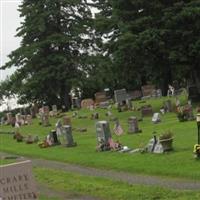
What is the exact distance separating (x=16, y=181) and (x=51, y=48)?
53.9 metres

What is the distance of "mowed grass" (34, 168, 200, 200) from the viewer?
13992mm

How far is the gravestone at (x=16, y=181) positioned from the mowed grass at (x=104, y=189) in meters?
3.97

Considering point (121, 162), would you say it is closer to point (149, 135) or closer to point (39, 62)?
point (149, 135)

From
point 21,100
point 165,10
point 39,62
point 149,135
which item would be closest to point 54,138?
point 149,135

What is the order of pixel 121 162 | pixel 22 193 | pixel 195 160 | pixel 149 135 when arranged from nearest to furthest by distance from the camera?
pixel 22 193 → pixel 195 160 → pixel 121 162 → pixel 149 135

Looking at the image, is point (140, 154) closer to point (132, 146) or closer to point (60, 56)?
point (132, 146)

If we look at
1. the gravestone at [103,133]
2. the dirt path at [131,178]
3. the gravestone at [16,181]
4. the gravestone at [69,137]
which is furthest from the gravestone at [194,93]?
the gravestone at [16,181]

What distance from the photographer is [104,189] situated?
15.8 metres

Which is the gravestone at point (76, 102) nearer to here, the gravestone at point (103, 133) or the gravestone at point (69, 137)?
the gravestone at point (69, 137)

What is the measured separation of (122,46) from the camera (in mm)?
38344

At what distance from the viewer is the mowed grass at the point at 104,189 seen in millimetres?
13992

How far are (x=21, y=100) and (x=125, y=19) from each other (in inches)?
1312

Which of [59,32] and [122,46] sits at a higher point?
[59,32]

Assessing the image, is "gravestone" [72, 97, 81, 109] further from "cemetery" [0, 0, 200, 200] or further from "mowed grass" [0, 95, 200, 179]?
"mowed grass" [0, 95, 200, 179]
